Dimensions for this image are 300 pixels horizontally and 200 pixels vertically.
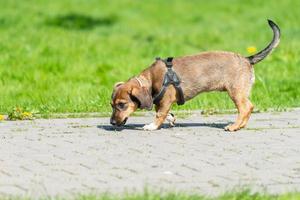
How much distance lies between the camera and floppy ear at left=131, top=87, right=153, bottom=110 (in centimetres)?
884

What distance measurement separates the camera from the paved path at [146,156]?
6.21 m

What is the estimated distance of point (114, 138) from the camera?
830 cm

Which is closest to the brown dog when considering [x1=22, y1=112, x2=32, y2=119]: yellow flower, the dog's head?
the dog's head

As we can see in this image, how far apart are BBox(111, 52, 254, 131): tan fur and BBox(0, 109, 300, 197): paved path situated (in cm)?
22

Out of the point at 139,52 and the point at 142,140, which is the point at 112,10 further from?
the point at 142,140

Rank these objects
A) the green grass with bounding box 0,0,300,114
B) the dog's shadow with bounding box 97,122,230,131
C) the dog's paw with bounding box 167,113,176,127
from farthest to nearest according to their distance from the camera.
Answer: the green grass with bounding box 0,0,300,114, the dog's paw with bounding box 167,113,176,127, the dog's shadow with bounding box 97,122,230,131

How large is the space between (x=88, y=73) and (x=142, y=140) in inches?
192

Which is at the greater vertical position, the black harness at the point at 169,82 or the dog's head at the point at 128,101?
the black harness at the point at 169,82

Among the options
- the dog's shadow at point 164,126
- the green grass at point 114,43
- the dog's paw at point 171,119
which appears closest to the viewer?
the dog's shadow at point 164,126

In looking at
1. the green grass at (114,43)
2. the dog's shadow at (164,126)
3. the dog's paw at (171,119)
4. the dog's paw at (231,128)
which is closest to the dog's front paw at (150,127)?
the dog's shadow at (164,126)

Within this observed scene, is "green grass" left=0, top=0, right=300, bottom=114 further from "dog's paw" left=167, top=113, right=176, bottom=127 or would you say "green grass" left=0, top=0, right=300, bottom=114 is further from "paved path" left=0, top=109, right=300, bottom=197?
"paved path" left=0, top=109, right=300, bottom=197

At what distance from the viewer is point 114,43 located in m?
16.2

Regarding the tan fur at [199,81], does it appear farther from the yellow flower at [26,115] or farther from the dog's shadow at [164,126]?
the yellow flower at [26,115]

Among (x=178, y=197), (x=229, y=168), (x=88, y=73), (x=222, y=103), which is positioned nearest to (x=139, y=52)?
(x=88, y=73)
